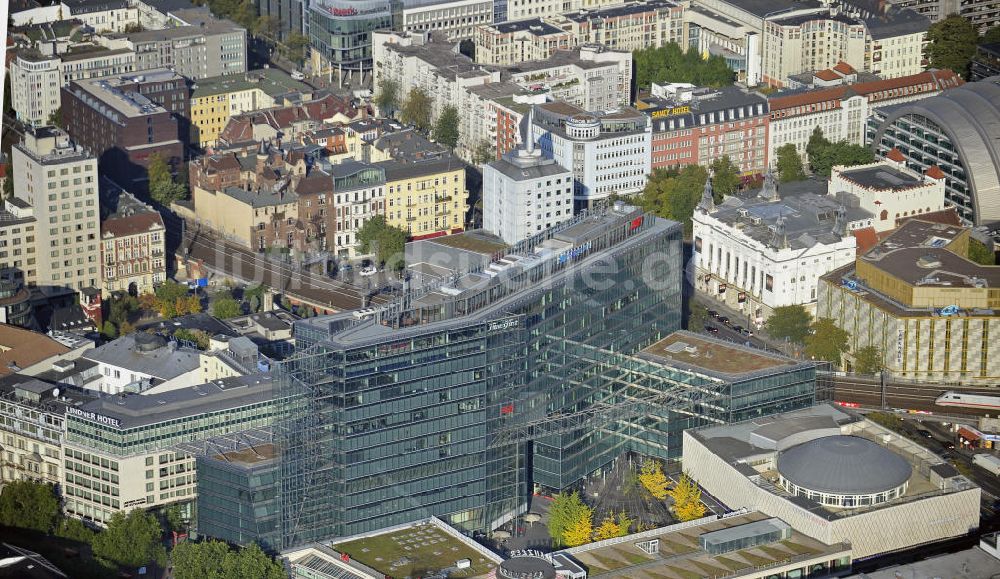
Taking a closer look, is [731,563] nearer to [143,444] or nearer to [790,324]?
[143,444]

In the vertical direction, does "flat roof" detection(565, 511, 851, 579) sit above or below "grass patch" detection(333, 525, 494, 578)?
above

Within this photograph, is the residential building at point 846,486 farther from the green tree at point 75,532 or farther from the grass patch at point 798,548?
the green tree at point 75,532

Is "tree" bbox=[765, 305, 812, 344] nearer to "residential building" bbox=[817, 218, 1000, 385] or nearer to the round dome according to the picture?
"residential building" bbox=[817, 218, 1000, 385]

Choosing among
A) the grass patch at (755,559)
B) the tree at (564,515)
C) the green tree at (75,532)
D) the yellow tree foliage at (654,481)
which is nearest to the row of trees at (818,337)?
the yellow tree foliage at (654,481)

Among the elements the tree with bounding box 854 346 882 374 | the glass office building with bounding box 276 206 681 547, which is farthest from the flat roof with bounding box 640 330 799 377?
the tree with bounding box 854 346 882 374

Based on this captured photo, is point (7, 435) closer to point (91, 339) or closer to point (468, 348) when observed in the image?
point (91, 339)

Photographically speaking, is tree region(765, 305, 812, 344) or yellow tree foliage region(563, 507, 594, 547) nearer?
yellow tree foliage region(563, 507, 594, 547)

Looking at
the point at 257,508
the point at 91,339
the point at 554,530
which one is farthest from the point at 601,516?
the point at 91,339
